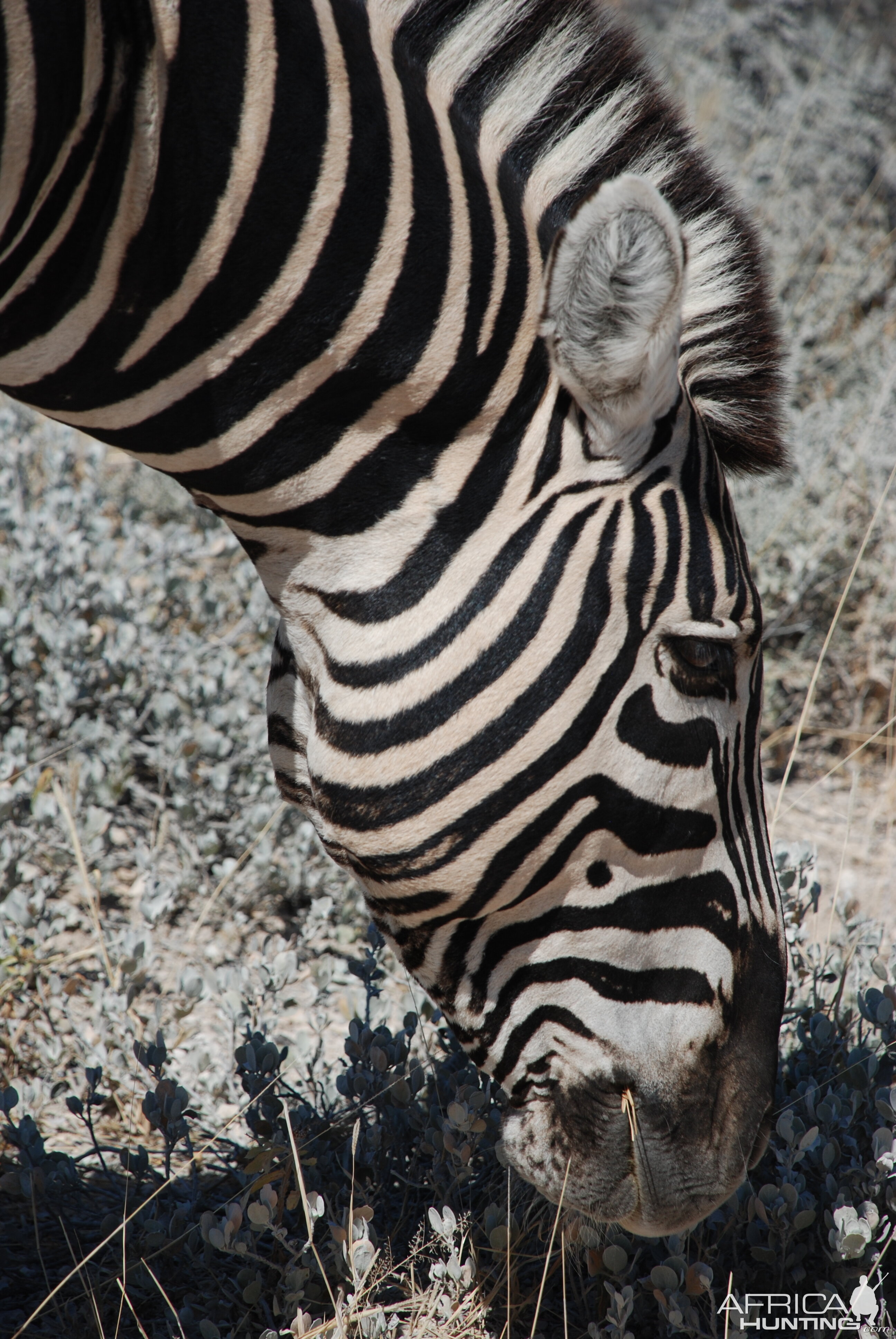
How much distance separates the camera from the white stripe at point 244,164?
60.6 inches

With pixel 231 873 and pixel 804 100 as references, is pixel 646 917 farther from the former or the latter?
pixel 804 100

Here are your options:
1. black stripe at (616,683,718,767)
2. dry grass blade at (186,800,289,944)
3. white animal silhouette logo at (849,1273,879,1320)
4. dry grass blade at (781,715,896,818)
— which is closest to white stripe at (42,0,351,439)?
black stripe at (616,683,718,767)

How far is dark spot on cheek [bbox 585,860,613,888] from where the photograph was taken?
1682 millimetres

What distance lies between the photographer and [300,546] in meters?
1.74

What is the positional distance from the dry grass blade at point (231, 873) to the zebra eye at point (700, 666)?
2011mm

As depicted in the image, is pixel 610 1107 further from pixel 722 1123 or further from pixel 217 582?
pixel 217 582

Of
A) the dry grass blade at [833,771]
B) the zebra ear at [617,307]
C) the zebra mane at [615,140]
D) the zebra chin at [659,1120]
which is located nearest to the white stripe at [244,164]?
the zebra mane at [615,140]

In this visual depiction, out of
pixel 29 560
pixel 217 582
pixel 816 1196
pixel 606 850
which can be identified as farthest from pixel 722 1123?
pixel 217 582

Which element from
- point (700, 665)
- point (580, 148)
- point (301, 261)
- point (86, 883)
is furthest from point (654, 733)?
point (86, 883)

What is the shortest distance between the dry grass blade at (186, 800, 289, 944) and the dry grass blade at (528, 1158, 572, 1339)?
5.22 feet

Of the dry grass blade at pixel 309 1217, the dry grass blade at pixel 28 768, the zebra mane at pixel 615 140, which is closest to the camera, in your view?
the zebra mane at pixel 615 140

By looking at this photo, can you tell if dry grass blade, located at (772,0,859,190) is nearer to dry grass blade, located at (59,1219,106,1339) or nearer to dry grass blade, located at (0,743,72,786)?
dry grass blade, located at (0,743,72,786)

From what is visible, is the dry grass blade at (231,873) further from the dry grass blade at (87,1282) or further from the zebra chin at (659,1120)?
the zebra chin at (659,1120)

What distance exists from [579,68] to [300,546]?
0.94 meters
